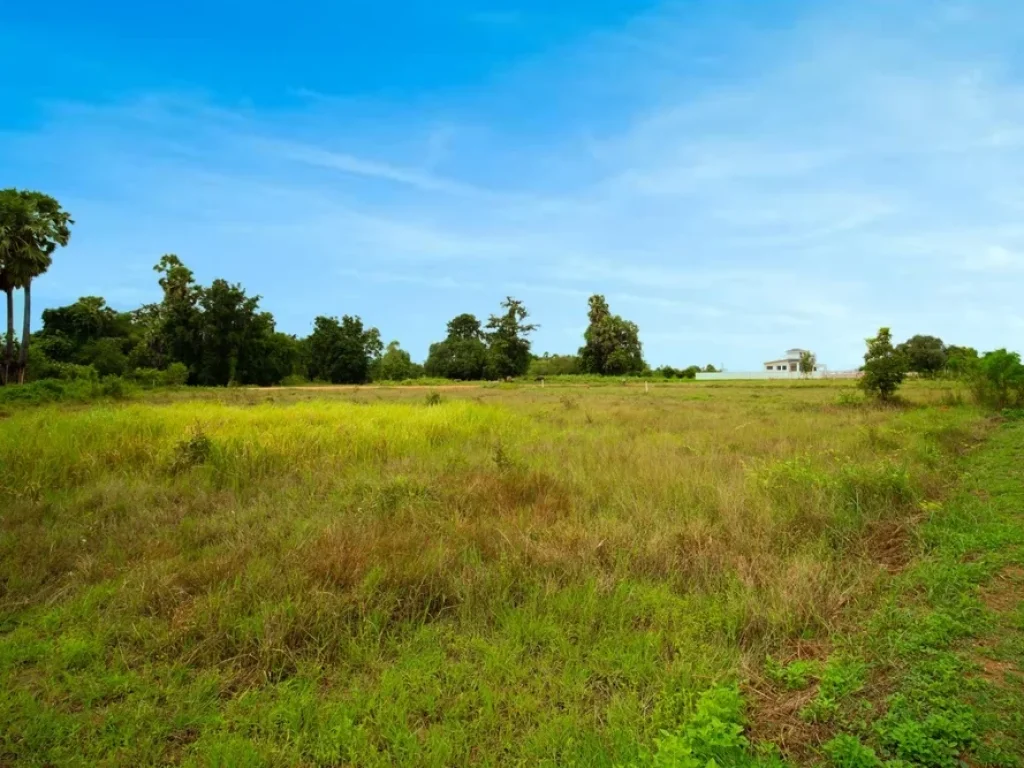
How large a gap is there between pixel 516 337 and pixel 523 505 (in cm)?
7002

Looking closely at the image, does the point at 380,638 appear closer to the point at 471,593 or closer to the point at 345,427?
the point at 471,593

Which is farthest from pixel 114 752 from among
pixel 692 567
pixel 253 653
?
pixel 692 567

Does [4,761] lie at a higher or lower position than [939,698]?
lower

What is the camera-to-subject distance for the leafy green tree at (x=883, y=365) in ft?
70.4

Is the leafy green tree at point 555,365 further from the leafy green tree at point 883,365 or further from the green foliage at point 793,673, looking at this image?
the green foliage at point 793,673

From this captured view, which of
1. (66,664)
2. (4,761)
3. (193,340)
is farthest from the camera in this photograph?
(193,340)

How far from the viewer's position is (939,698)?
2844mm

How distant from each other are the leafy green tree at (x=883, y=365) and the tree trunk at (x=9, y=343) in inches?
1714

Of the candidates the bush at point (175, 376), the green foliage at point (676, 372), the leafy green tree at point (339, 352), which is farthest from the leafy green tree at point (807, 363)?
the bush at point (175, 376)

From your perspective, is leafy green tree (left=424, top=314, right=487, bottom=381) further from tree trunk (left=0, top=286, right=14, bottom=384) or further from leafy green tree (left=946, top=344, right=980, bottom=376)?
leafy green tree (left=946, top=344, right=980, bottom=376)

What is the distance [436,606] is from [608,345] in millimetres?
70787

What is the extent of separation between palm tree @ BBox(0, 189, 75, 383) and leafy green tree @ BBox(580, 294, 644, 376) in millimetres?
56988

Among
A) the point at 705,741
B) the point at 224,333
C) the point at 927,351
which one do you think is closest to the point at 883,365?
the point at 705,741

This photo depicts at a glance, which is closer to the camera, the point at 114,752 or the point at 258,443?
the point at 114,752
